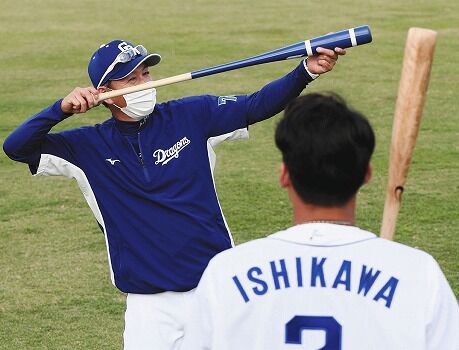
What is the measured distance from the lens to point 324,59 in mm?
5227

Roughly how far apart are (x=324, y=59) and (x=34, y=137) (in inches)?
59.5

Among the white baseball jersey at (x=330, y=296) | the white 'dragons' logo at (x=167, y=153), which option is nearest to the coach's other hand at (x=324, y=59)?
the white 'dragons' logo at (x=167, y=153)

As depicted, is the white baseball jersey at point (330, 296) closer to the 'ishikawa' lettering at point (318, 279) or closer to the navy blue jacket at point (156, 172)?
the 'ishikawa' lettering at point (318, 279)

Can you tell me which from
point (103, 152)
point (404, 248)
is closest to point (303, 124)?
Answer: point (404, 248)

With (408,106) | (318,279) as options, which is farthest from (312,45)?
(318,279)

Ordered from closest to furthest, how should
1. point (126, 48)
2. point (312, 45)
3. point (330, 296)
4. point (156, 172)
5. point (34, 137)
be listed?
1. point (330, 296)
2. point (312, 45)
3. point (156, 172)
4. point (34, 137)
5. point (126, 48)

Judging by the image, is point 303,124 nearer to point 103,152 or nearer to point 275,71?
point 103,152

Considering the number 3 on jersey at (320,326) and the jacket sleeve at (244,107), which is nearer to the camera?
the number 3 on jersey at (320,326)

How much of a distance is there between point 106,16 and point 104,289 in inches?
755

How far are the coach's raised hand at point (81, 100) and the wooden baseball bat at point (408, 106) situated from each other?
6.57 ft

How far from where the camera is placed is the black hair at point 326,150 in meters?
3.09

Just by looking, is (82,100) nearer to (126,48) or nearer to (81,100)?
(81,100)

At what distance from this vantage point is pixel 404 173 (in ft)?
12.9

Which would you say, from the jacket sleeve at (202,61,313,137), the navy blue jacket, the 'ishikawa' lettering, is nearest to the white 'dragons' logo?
the navy blue jacket
